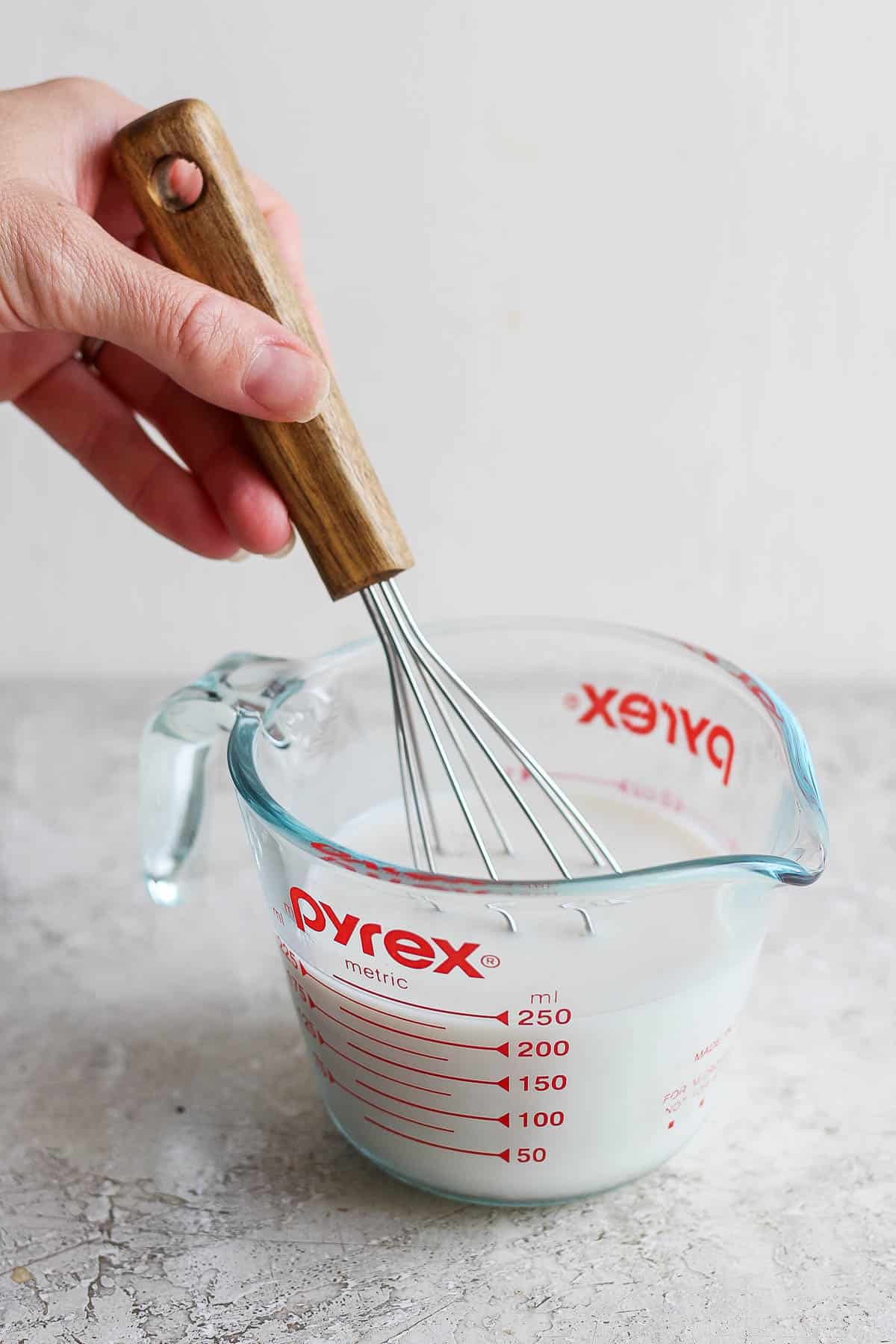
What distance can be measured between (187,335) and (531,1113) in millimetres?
343

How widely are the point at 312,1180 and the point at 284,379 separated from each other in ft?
1.17

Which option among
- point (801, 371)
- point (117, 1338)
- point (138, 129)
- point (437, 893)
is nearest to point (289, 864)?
point (437, 893)

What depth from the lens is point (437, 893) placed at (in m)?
0.51

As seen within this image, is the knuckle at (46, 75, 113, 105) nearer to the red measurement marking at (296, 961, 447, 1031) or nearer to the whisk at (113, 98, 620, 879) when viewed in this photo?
the whisk at (113, 98, 620, 879)

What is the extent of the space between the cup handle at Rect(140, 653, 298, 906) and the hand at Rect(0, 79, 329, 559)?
8 cm

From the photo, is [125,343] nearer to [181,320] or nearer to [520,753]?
[181,320]

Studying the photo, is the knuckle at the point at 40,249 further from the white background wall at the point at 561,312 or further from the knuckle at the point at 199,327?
the white background wall at the point at 561,312

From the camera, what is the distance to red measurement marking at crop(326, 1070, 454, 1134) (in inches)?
22.7

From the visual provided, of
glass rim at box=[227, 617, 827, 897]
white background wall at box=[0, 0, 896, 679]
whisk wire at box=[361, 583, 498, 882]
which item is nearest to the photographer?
glass rim at box=[227, 617, 827, 897]

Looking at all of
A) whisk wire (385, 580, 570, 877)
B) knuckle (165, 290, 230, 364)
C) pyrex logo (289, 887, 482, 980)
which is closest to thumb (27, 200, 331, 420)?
knuckle (165, 290, 230, 364)

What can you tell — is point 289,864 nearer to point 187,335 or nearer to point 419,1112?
point 419,1112

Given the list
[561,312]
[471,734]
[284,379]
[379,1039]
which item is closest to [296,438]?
[284,379]

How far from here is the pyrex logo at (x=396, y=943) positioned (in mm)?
534

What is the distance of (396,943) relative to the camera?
0.54 metres
